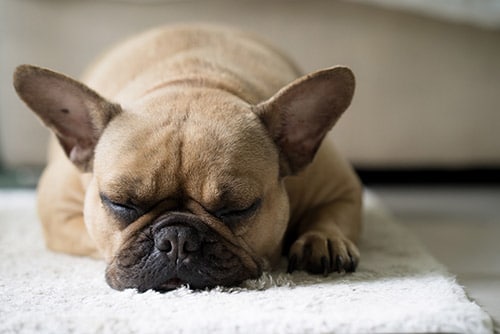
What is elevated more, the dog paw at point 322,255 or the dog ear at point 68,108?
the dog ear at point 68,108

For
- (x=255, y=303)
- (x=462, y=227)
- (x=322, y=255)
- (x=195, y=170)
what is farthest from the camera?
(x=462, y=227)

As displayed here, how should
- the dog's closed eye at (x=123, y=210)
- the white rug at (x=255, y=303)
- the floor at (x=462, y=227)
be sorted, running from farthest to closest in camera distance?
the floor at (x=462, y=227) → the dog's closed eye at (x=123, y=210) → the white rug at (x=255, y=303)

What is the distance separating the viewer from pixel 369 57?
119 inches

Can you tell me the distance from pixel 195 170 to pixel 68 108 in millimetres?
418

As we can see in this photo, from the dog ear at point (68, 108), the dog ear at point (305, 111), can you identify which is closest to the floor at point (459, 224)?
the dog ear at point (305, 111)

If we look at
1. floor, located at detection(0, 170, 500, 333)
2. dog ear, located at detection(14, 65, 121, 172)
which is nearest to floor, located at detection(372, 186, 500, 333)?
floor, located at detection(0, 170, 500, 333)

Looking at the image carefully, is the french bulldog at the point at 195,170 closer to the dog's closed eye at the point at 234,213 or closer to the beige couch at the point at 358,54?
the dog's closed eye at the point at 234,213

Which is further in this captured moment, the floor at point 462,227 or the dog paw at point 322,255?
the floor at point 462,227

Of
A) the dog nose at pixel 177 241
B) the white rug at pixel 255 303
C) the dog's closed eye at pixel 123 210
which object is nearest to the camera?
the white rug at pixel 255 303

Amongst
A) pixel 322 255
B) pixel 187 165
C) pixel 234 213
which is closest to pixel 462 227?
pixel 322 255

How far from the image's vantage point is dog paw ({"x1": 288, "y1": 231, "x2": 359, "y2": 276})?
168cm

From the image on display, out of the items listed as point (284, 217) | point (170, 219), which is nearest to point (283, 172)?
point (284, 217)

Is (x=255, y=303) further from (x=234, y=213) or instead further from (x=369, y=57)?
(x=369, y=57)

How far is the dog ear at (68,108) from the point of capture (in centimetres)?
171
